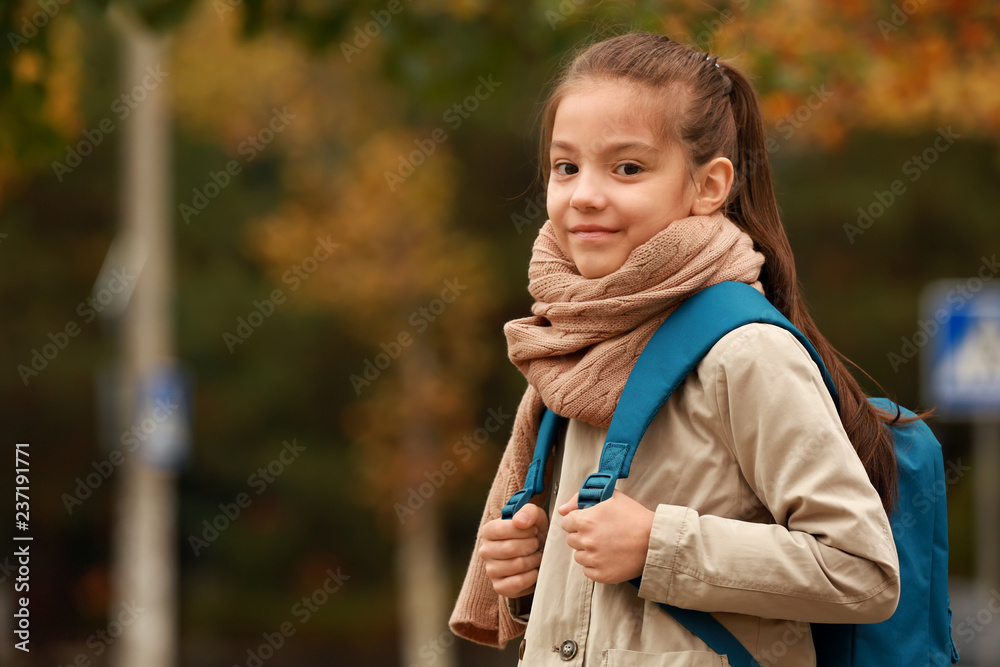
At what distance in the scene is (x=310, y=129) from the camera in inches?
490

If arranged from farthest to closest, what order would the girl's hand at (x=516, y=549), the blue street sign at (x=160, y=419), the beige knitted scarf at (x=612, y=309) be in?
the blue street sign at (x=160, y=419) < the girl's hand at (x=516, y=549) < the beige knitted scarf at (x=612, y=309)

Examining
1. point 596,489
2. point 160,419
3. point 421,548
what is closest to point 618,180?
point 596,489

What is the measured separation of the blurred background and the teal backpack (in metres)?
8.91

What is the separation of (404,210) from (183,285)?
126 inches

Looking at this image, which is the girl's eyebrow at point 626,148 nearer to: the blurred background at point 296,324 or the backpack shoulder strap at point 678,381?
the backpack shoulder strap at point 678,381

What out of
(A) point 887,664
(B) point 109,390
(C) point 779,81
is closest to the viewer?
(A) point 887,664

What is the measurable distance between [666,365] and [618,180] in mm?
315

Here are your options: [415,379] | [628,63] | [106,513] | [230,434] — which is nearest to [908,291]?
[415,379]

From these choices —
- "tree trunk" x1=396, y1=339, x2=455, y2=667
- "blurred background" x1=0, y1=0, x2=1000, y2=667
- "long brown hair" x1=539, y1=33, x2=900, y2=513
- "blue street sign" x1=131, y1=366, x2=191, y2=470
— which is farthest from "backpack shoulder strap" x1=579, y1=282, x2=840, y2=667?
"tree trunk" x1=396, y1=339, x2=455, y2=667

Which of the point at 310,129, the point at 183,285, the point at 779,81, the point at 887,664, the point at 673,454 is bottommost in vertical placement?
the point at 887,664

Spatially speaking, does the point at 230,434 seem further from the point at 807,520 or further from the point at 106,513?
the point at 807,520

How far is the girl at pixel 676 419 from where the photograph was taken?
1.56 metres

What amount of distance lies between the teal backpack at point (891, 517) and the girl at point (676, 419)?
0.03 meters

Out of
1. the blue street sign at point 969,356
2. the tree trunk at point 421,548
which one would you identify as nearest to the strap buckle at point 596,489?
the blue street sign at point 969,356
